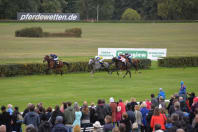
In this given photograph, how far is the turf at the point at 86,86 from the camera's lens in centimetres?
1959

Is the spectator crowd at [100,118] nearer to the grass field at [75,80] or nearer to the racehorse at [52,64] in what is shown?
Answer: the grass field at [75,80]

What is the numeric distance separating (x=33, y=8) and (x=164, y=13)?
33.9m

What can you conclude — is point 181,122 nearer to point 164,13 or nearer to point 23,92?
point 23,92

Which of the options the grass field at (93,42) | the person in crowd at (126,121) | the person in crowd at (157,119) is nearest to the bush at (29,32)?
the grass field at (93,42)

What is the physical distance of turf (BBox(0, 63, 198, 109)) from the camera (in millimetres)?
19594

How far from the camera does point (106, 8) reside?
106m

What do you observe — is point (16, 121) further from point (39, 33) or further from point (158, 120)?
point (39, 33)

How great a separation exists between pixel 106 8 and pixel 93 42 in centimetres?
5272

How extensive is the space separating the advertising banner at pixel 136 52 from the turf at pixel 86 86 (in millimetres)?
4679

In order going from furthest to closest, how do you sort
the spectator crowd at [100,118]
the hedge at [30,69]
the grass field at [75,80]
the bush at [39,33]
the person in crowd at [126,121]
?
the bush at [39,33] → the hedge at [30,69] → the grass field at [75,80] → the person in crowd at [126,121] → the spectator crowd at [100,118]

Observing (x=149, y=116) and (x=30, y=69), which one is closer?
(x=149, y=116)

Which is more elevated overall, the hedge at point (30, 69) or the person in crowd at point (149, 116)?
the hedge at point (30, 69)

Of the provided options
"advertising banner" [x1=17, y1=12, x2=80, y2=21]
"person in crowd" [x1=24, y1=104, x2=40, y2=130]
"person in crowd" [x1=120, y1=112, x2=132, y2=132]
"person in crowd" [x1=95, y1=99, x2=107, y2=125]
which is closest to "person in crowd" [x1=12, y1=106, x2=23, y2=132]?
"person in crowd" [x1=24, y1=104, x2=40, y2=130]

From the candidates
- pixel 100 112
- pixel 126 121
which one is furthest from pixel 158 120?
pixel 100 112
